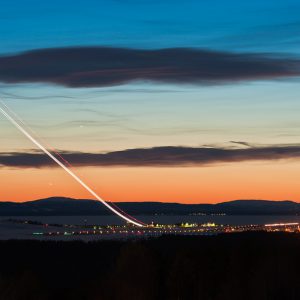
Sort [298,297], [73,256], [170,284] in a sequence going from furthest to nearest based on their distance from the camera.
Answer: [73,256]
[170,284]
[298,297]

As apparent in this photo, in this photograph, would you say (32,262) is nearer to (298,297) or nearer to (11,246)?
(11,246)

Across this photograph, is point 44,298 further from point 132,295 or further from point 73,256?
point 73,256

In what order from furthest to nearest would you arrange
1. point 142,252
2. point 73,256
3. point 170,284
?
point 73,256, point 142,252, point 170,284

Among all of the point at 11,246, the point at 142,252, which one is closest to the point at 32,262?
the point at 11,246

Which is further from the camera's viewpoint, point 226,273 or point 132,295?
point 226,273

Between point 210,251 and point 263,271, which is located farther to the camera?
point 210,251

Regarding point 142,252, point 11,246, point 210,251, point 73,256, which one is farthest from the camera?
point 11,246

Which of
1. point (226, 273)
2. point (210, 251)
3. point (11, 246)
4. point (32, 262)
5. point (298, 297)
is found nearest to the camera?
point (298, 297)

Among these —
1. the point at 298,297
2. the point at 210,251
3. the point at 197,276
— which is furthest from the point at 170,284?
the point at 210,251
